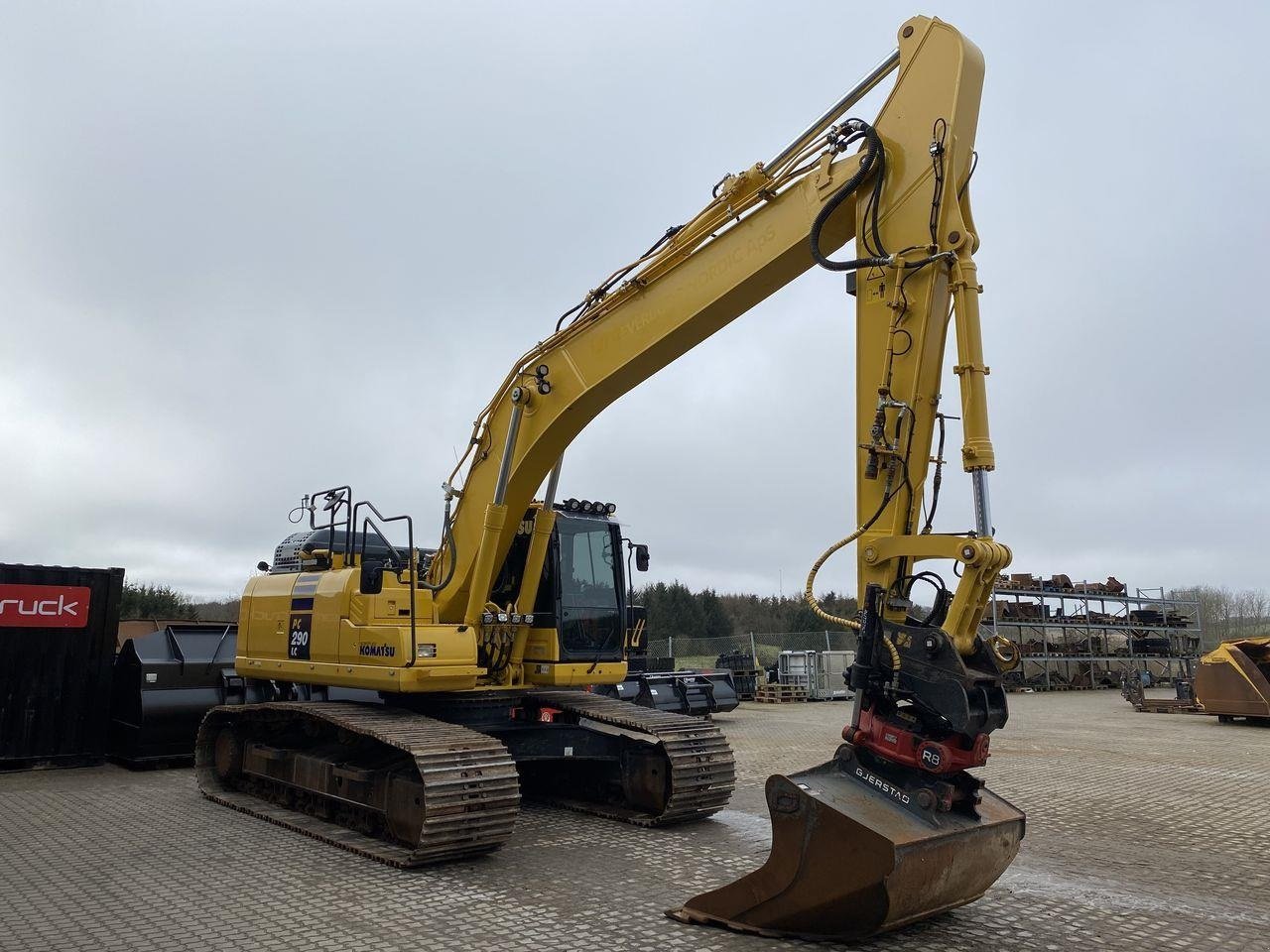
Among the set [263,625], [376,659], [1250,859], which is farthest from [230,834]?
[1250,859]

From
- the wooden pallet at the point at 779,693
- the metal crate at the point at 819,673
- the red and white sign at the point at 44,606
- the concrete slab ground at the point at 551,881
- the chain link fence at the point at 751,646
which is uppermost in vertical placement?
the red and white sign at the point at 44,606

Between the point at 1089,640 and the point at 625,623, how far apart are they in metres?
27.8

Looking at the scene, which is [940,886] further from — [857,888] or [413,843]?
[413,843]

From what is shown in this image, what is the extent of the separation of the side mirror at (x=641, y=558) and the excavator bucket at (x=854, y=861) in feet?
15.1

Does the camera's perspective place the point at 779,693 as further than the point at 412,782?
Yes

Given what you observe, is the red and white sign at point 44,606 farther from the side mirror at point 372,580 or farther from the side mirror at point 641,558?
the side mirror at point 641,558

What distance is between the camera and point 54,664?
12.0m

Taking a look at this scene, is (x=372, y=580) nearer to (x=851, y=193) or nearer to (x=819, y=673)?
(x=851, y=193)

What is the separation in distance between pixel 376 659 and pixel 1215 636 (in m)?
50.8

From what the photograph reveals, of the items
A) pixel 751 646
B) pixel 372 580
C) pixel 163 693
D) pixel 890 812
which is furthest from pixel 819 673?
pixel 890 812

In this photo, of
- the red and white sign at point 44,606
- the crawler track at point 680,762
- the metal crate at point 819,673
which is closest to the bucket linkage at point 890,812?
the crawler track at point 680,762

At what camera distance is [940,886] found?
4988 mm

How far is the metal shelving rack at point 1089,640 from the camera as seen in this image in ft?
101

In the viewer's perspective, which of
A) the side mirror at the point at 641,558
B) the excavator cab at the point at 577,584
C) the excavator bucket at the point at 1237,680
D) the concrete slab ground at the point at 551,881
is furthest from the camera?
the excavator bucket at the point at 1237,680
